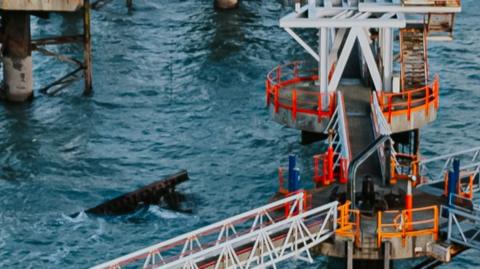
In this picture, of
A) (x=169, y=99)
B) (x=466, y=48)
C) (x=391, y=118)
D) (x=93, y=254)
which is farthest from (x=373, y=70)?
(x=466, y=48)

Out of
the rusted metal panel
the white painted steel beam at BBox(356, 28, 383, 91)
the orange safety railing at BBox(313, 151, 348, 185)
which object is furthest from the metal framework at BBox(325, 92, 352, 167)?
the rusted metal panel

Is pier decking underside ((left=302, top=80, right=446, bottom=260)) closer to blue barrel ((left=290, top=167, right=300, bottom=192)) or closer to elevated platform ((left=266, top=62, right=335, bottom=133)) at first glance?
blue barrel ((left=290, top=167, right=300, bottom=192))

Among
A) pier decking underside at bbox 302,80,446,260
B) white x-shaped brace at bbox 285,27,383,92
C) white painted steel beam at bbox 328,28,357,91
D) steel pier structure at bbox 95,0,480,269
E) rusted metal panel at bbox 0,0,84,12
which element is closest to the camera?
steel pier structure at bbox 95,0,480,269

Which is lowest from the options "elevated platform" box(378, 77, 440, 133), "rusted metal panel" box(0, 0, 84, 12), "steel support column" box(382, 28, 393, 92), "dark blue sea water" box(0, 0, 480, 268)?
"dark blue sea water" box(0, 0, 480, 268)

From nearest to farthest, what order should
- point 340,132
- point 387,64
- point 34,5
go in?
1. point 340,132
2. point 387,64
3. point 34,5

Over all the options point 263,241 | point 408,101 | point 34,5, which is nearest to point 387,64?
point 408,101

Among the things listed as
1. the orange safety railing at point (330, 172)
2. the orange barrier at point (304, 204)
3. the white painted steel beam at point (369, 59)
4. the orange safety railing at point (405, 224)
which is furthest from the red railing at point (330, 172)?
the white painted steel beam at point (369, 59)

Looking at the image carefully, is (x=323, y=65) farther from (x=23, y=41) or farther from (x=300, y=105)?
(x=23, y=41)
